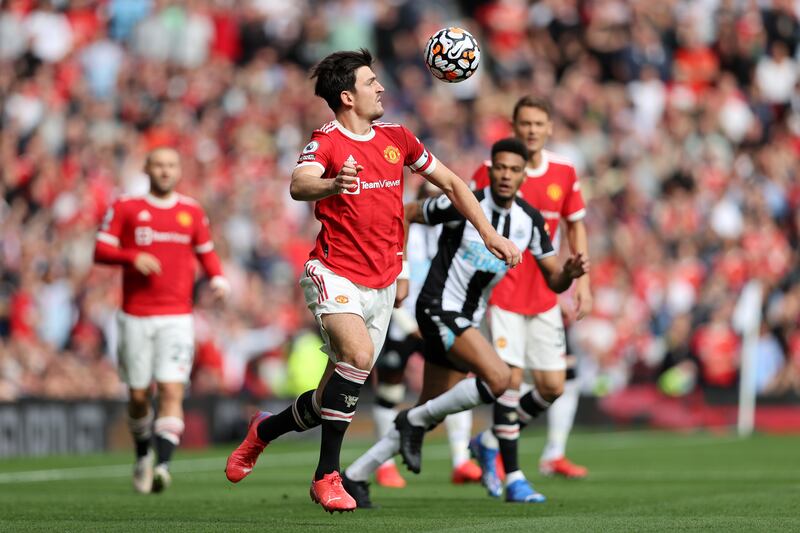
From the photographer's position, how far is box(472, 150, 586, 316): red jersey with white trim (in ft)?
40.5

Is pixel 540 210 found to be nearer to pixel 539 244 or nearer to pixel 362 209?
pixel 539 244

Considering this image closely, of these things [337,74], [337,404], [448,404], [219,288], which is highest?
[337,74]

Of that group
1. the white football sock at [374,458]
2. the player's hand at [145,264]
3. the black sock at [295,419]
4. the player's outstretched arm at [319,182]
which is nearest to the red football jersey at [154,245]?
the player's hand at [145,264]

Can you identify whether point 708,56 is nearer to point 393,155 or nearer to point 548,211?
point 548,211

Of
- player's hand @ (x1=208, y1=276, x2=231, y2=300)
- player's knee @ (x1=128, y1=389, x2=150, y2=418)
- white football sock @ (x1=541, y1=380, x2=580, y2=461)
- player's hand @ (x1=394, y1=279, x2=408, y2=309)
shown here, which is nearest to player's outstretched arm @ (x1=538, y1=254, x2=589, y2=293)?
player's hand @ (x1=394, y1=279, x2=408, y2=309)

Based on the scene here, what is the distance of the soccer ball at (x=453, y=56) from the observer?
9.97 metres

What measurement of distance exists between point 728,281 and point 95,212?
31.0 ft

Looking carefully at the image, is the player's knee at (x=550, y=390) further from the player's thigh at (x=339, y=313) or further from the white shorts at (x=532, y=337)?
the player's thigh at (x=339, y=313)

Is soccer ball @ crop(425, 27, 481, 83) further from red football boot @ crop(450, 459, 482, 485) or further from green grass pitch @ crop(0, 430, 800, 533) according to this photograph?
red football boot @ crop(450, 459, 482, 485)

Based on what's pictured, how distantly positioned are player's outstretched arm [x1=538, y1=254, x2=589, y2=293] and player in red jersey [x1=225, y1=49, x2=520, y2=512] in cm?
120

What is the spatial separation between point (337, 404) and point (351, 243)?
2.99 ft

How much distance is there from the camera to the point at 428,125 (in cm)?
2683

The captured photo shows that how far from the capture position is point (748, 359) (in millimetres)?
23828

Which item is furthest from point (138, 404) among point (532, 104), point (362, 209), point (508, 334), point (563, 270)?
point (362, 209)
